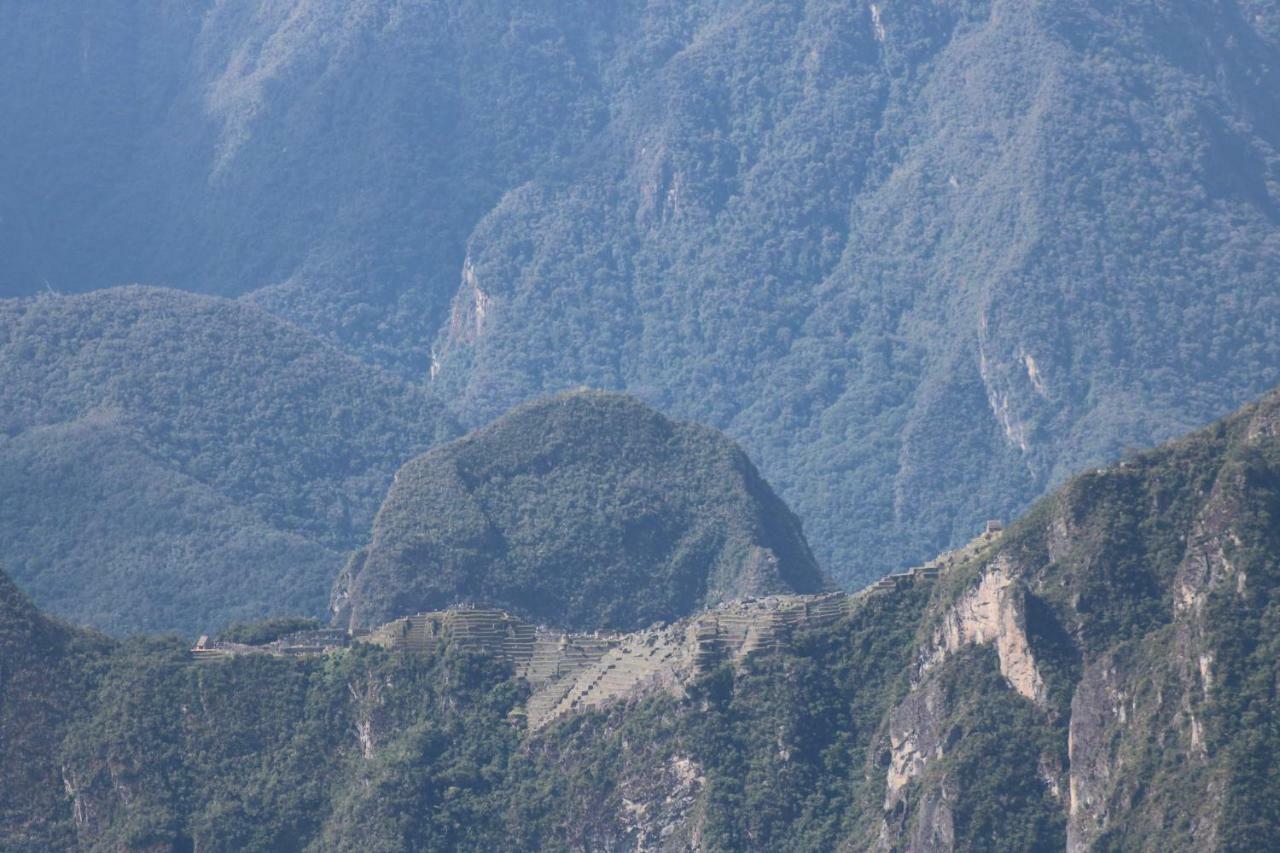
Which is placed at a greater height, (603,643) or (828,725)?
(603,643)

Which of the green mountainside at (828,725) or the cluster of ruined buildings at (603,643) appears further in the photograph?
the cluster of ruined buildings at (603,643)

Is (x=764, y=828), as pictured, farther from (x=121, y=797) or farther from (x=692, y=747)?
(x=121, y=797)

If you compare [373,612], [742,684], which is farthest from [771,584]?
[742,684]

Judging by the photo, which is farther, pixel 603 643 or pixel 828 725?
pixel 603 643

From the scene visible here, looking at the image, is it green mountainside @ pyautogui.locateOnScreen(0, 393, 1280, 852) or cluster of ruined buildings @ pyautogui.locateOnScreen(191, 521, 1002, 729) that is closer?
green mountainside @ pyautogui.locateOnScreen(0, 393, 1280, 852)
